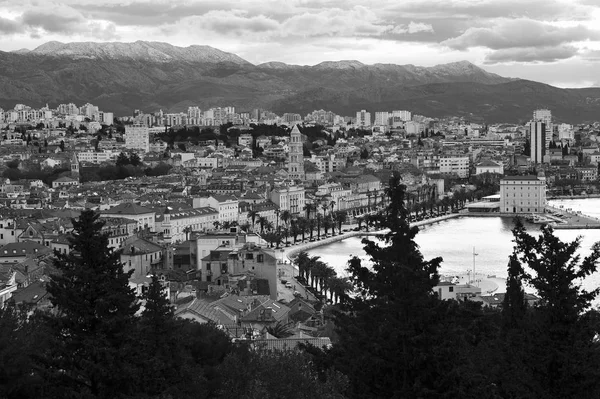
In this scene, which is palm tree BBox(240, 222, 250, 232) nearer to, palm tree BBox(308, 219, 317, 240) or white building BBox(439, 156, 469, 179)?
palm tree BBox(308, 219, 317, 240)

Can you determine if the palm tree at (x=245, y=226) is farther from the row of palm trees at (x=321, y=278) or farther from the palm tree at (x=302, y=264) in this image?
the row of palm trees at (x=321, y=278)

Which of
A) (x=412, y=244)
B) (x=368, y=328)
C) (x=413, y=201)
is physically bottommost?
(x=413, y=201)

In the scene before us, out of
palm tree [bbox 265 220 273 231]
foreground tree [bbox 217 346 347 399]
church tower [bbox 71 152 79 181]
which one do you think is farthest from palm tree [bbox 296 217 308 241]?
foreground tree [bbox 217 346 347 399]

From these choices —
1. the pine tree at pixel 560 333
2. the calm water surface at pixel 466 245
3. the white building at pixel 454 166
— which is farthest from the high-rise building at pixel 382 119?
the pine tree at pixel 560 333

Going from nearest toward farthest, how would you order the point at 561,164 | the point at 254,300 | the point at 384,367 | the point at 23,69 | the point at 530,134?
the point at 384,367 → the point at 254,300 → the point at 561,164 → the point at 530,134 → the point at 23,69

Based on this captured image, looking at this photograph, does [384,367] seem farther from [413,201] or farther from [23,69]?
[23,69]

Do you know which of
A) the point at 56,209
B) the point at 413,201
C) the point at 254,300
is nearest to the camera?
the point at 254,300

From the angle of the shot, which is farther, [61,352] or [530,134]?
[530,134]

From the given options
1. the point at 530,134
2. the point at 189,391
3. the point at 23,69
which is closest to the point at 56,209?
the point at 189,391
